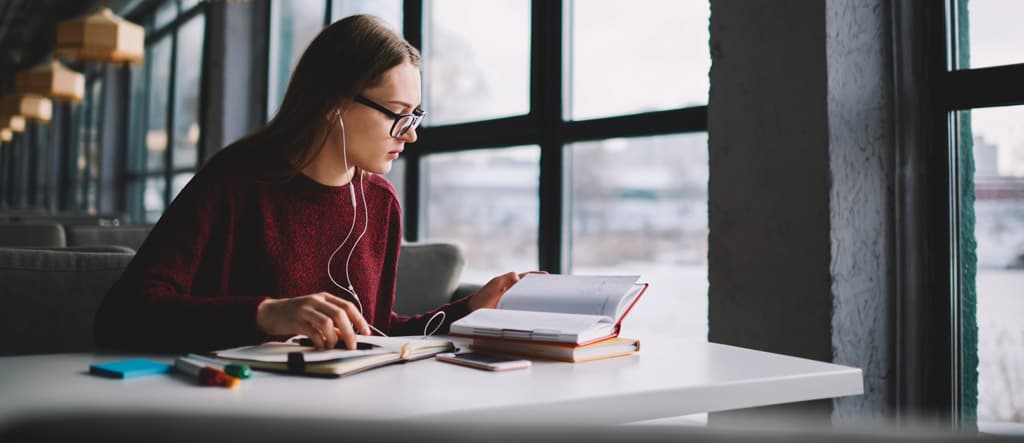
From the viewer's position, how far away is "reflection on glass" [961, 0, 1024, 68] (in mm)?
1841

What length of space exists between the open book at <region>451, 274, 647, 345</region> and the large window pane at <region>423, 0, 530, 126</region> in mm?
1896

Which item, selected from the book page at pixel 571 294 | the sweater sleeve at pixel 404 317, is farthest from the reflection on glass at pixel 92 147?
the book page at pixel 571 294

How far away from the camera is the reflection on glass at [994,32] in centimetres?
184

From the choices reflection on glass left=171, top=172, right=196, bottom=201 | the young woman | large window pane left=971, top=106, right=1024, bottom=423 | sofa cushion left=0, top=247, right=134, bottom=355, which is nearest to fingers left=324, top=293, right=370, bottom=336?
the young woman

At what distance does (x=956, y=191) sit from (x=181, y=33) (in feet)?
22.6

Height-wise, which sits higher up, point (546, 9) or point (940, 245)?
point (546, 9)

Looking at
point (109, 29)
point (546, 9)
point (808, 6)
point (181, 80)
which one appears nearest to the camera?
point (808, 6)

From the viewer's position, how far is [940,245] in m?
1.92

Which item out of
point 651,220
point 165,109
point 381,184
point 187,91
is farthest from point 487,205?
point 165,109

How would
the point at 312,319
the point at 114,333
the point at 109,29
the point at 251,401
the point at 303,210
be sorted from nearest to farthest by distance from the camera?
1. the point at 251,401
2. the point at 312,319
3. the point at 114,333
4. the point at 303,210
5. the point at 109,29

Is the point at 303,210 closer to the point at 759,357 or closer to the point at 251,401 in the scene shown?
the point at 251,401

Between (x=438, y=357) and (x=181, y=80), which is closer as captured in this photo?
(x=438, y=357)

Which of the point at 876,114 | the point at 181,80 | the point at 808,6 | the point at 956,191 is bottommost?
the point at 956,191

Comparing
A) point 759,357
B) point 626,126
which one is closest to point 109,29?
point 626,126
